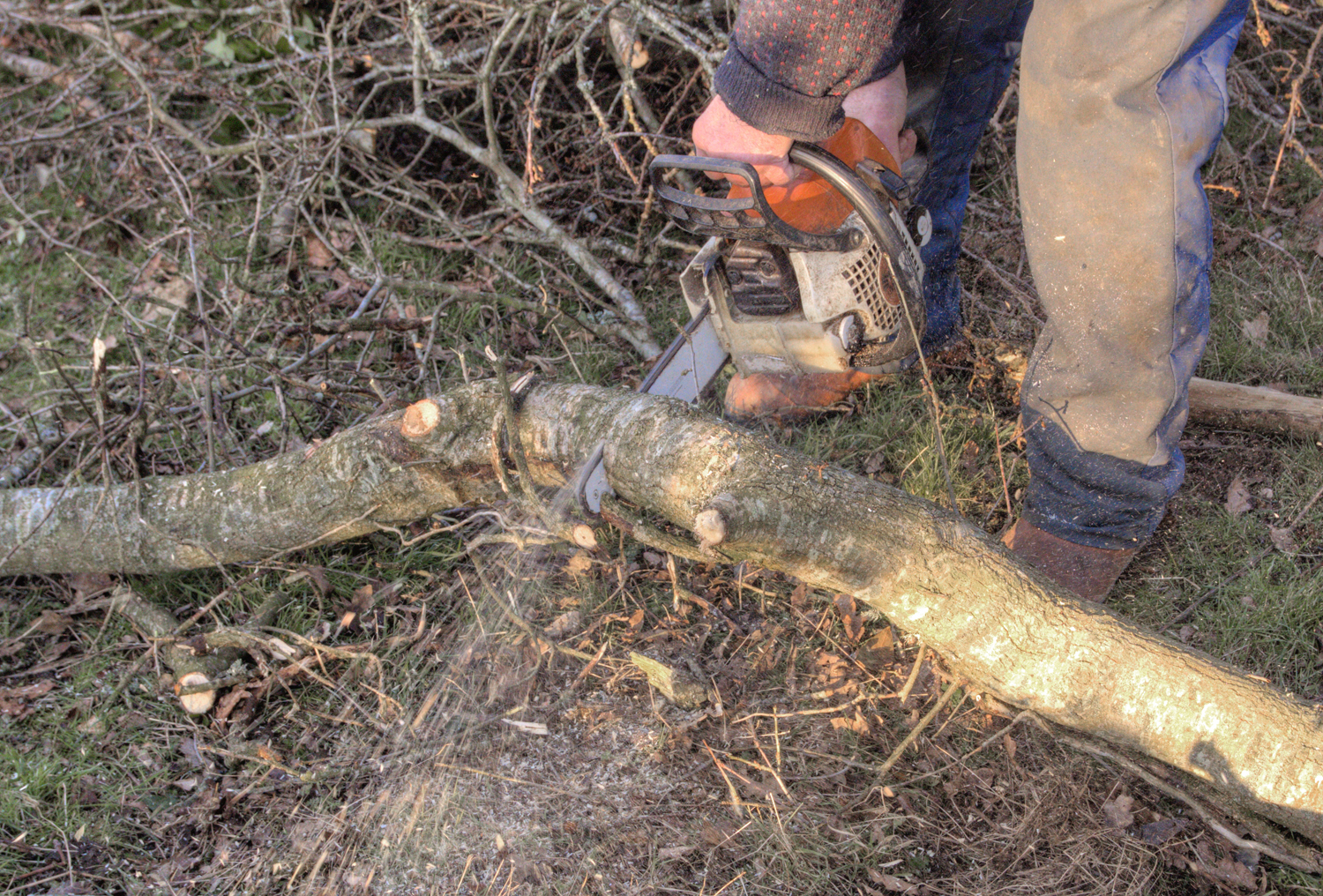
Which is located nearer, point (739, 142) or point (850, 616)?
point (739, 142)

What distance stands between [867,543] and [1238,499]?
1.41 meters

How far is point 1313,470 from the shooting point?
8.48 feet

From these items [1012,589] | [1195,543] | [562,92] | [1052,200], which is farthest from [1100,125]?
[562,92]

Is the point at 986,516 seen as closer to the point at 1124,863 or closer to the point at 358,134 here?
the point at 1124,863

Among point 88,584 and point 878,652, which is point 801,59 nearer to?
point 878,652

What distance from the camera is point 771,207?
2.28 meters

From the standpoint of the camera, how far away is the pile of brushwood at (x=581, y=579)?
1.87 m

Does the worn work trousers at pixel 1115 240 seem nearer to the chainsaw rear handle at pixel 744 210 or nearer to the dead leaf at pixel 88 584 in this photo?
the chainsaw rear handle at pixel 744 210

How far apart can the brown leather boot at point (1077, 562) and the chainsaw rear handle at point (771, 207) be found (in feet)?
2.83

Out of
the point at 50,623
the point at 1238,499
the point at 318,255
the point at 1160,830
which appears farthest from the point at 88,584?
the point at 1238,499

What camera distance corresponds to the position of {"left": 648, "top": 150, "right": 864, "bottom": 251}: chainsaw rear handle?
2139mm

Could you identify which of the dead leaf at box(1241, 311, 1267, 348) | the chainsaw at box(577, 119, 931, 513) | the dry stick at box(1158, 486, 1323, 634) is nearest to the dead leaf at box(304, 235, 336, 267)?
the chainsaw at box(577, 119, 931, 513)

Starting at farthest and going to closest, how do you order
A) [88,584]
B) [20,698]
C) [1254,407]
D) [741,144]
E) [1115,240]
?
[88,584] < [1254,407] < [20,698] < [741,144] < [1115,240]

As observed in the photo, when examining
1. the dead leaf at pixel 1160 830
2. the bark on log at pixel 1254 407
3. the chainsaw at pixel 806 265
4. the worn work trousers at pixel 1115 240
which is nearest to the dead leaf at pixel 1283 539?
the bark on log at pixel 1254 407
